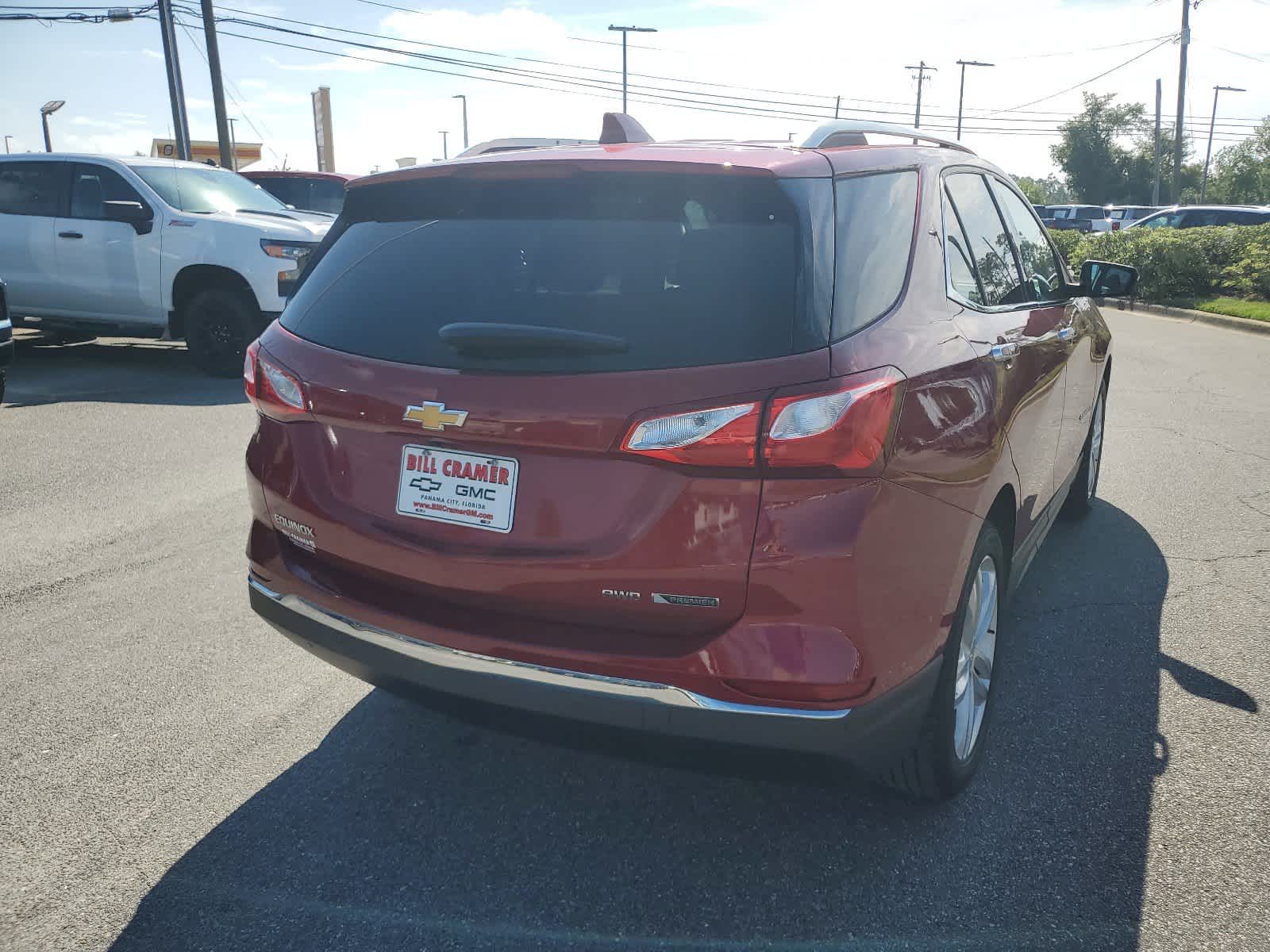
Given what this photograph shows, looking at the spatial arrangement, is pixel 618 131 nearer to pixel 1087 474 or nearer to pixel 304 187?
pixel 1087 474

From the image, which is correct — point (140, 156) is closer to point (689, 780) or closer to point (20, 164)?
point (20, 164)

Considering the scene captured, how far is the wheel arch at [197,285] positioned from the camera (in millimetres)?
10086

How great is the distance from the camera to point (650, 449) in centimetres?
220

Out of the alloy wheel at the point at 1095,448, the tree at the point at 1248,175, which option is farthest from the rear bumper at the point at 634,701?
the tree at the point at 1248,175

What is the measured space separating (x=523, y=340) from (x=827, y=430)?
27.5 inches

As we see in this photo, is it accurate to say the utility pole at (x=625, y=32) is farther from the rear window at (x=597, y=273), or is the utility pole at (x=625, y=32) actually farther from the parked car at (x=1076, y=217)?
the rear window at (x=597, y=273)

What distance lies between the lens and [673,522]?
2209mm

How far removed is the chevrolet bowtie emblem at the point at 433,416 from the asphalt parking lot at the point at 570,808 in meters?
0.69

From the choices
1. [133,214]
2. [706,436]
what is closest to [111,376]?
[133,214]

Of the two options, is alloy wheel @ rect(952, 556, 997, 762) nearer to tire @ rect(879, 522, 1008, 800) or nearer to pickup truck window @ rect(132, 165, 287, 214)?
tire @ rect(879, 522, 1008, 800)

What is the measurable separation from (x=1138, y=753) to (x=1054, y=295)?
194cm

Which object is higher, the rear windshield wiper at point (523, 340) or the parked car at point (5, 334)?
the rear windshield wiper at point (523, 340)

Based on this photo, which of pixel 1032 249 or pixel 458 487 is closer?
pixel 458 487

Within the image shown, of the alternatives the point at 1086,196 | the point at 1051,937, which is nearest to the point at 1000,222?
the point at 1051,937
